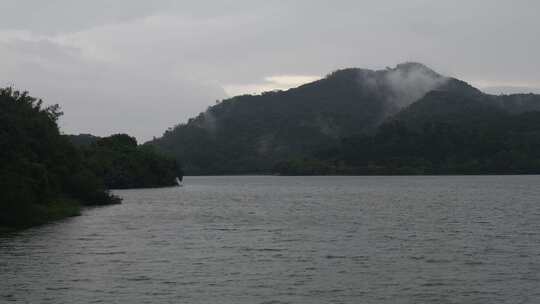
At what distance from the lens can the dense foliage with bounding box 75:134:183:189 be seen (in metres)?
171

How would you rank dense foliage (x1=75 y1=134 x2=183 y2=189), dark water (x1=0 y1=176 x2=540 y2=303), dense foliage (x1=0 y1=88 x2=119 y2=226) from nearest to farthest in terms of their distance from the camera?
dark water (x1=0 y1=176 x2=540 y2=303)
dense foliage (x1=0 y1=88 x2=119 y2=226)
dense foliage (x1=75 y1=134 x2=183 y2=189)

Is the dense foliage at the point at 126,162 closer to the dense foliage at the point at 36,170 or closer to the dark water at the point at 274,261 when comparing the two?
the dense foliage at the point at 36,170

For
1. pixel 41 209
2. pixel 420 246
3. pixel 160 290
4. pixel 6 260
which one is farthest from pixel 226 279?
pixel 41 209

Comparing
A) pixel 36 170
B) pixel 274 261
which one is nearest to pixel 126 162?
pixel 36 170

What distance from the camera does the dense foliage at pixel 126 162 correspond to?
170875mm

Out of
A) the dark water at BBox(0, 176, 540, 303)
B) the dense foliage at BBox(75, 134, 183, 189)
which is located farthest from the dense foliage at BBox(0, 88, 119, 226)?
the dense foliage at BBox(75, 134, 183, 189)

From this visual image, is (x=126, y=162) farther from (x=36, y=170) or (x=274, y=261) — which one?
(x=274, y=261)

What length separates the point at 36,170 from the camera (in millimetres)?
69938

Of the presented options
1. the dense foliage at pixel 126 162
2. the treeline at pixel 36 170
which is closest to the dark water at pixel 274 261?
the treeline at pixel 36 170

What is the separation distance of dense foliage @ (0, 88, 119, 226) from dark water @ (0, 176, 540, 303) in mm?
2886

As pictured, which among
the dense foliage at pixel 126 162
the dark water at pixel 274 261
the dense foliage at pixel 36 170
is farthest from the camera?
the dense foliage at pixel 126 162

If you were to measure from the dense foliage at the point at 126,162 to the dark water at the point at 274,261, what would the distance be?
98588 mm

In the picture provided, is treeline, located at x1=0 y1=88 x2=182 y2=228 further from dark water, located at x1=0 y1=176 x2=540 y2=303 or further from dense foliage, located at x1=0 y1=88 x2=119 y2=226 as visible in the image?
dark water, located at x1=0 y1=176 x2=540 y2=303

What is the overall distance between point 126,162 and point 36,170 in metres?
109
